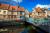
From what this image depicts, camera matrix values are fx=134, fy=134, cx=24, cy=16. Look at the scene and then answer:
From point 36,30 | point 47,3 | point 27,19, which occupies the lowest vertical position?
point 36,30

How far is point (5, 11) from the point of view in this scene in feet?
4.43

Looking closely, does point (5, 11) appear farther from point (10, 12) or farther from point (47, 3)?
point (47, 3)

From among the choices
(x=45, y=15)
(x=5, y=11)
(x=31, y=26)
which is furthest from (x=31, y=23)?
(x=5, y=11)

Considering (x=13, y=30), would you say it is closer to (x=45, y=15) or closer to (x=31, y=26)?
(x=31, y=26)

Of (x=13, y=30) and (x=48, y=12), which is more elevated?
(x=48, y=12)

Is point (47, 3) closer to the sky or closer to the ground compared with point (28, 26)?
closer to the sky

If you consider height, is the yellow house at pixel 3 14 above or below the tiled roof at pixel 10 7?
below

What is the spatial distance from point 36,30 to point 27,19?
0.47ft

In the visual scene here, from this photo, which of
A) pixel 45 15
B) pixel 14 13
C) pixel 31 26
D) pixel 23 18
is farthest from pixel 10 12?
pixel 45 15

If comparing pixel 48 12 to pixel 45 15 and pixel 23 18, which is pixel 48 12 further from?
pixel 23 18

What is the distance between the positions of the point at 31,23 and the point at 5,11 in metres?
0.29

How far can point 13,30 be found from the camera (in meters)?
1.34

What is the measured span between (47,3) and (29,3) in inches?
7.4

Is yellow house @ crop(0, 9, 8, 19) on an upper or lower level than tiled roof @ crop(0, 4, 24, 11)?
lower
